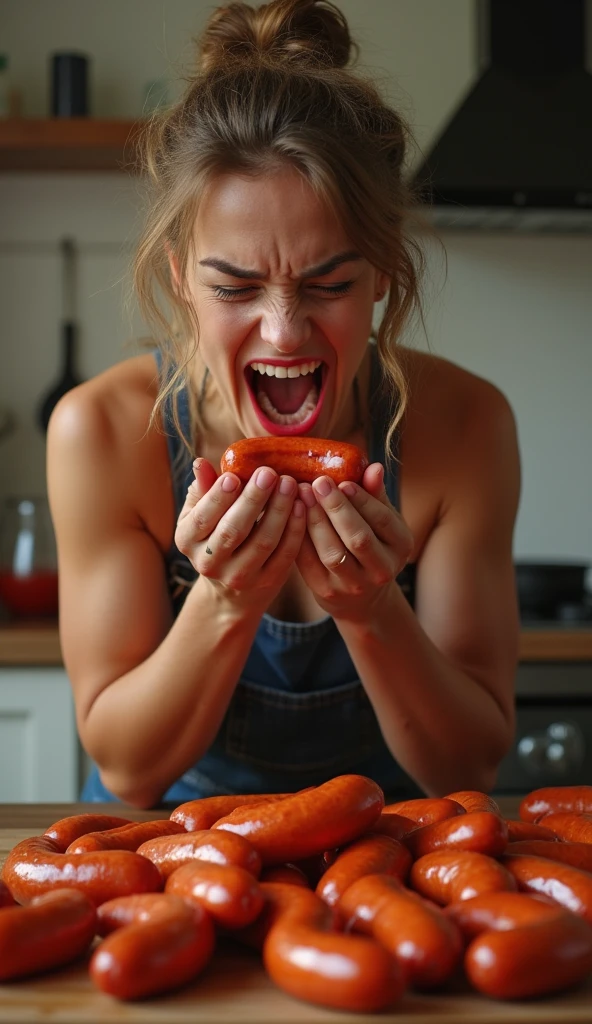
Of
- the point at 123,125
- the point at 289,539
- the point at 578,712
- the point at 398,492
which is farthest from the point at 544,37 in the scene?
the point at 289,539

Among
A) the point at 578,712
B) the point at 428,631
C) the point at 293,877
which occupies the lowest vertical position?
the point at 578,712

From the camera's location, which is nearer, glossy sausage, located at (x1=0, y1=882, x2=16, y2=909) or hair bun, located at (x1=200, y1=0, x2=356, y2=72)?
glossy sausage, located at (x1=0, y1=882, x2=16, y2=909)

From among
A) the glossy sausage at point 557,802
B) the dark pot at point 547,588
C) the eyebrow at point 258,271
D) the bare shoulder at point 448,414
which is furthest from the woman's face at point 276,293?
the dark pot at point 547,588

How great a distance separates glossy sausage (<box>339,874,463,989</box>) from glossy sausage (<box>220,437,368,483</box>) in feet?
1.66

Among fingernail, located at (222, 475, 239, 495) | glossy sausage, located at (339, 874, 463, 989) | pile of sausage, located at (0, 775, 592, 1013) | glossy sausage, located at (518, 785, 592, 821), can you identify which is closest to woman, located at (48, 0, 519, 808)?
fingernail, located at (222, 475, 239, 495)

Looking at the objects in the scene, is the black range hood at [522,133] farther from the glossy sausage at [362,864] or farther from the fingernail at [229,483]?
the glossy sausage at [362,864]

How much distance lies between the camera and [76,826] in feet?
2.93

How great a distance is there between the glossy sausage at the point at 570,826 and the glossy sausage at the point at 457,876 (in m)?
0.16

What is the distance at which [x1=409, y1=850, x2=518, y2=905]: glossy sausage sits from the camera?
27.8 inches

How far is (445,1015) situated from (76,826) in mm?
379

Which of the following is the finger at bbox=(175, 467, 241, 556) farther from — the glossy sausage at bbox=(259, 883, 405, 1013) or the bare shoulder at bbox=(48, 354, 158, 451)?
the glossy sausage at bbox=(259, 883, 405, 1013)

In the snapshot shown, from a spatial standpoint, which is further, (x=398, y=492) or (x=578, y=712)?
(x=578, y=712)

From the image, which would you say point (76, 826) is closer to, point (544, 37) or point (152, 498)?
point (152, 498)

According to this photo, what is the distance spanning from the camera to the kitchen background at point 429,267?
313 centimetres
